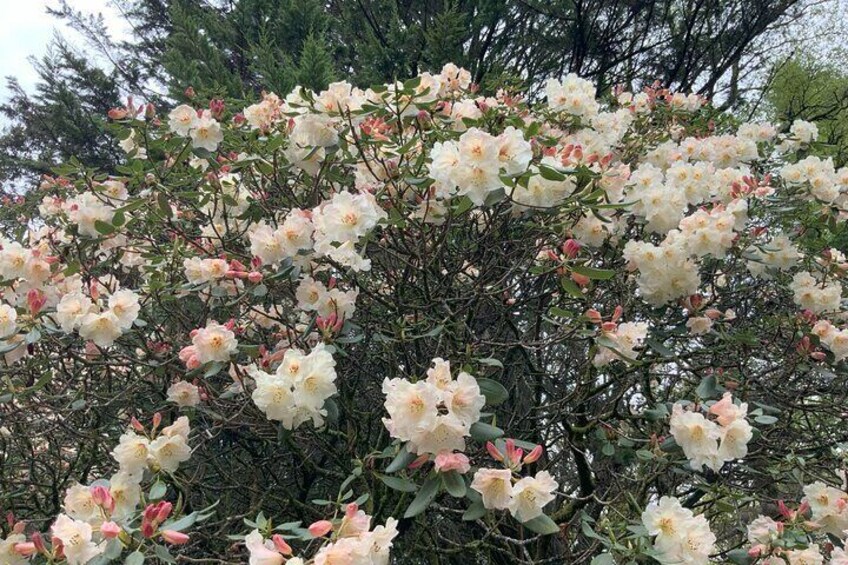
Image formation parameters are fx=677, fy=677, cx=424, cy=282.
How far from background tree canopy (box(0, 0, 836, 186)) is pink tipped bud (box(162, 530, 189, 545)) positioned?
3.81 m

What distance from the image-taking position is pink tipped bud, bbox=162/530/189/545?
1.15 m

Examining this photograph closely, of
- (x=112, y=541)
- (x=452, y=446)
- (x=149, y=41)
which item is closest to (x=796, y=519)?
(x=452, y=446)

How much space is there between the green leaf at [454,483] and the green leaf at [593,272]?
576 mm

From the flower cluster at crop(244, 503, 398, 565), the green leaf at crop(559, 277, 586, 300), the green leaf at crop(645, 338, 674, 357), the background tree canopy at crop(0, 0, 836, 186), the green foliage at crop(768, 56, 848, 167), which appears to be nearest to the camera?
the flower cluster at crop(244, 503, 398, 565)

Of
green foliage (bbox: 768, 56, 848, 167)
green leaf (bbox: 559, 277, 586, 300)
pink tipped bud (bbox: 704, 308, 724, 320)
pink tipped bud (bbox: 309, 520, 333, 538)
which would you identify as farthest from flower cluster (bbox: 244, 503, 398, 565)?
green foliage (bbox: 768, 56, 848, 167)

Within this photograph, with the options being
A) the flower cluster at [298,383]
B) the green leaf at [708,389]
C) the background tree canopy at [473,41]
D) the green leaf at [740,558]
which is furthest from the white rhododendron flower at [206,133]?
the background tree canopy at [473,41]

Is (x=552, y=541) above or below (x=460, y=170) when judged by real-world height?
below

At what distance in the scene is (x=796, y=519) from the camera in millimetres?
1607

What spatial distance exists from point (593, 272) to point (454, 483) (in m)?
0.60

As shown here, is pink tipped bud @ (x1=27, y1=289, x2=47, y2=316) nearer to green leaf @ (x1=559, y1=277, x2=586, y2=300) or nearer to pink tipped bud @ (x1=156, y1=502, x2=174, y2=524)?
pink tipped bud @ (x1=156, y1=502, x2=174, y2=524)

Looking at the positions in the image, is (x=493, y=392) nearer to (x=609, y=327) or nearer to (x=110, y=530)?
(x=609, y=327)

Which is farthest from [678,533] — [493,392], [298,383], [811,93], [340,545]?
[811,93]

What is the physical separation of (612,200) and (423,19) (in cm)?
457

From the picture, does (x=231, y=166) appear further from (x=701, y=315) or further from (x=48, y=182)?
(x=701, y=315)
